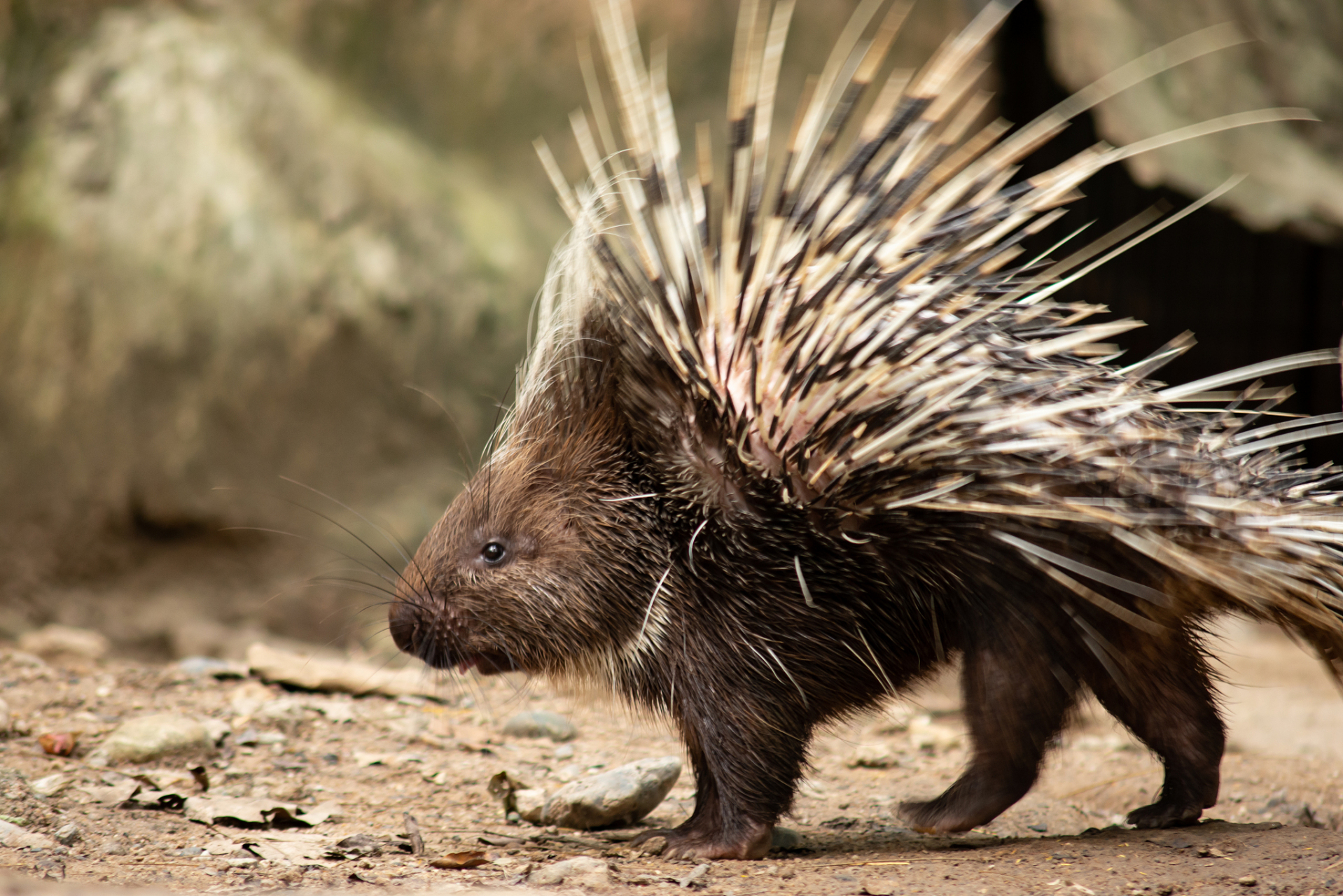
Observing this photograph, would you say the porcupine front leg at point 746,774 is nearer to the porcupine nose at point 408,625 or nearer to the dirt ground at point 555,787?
the dirt ground at point 555,787

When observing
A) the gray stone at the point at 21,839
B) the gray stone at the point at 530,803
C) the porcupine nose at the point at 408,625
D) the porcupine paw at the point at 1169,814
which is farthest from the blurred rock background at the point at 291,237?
the porcupine paw at the point at 1169,814

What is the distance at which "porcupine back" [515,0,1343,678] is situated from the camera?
2840 mm

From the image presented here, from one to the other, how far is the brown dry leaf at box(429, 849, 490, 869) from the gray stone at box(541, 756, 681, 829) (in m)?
0.60

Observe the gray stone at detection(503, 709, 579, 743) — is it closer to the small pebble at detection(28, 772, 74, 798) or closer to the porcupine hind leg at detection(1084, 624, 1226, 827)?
the small pebble at detection(28, 772, 74, 798)

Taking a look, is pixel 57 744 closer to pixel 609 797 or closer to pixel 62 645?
pixel 609 797

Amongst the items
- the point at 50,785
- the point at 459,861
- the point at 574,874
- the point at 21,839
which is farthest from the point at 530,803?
the point at 21,839

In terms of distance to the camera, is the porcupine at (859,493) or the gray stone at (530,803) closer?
the porcupine at (859,493)

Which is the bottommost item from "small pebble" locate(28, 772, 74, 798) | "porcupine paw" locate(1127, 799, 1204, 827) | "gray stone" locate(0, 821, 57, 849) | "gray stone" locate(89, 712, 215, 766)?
"porcupine paw" locate(1127, 799, 1204, 827)

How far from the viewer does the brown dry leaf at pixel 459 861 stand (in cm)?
292

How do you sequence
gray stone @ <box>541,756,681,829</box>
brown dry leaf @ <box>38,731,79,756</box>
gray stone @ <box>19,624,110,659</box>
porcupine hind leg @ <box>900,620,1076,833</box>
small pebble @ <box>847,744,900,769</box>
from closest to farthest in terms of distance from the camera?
porcupine hind leg @ <box>900,620,1076,833</box>
gray stone @ <box>541,756,681,829</box>
brown dry leaf @ <box>38,731,79,756</box>
small pebble @ <box>847,744,900,769</box>
gray stone @ <box>19,624,110,659</box>

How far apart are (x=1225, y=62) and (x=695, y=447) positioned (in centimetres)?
547

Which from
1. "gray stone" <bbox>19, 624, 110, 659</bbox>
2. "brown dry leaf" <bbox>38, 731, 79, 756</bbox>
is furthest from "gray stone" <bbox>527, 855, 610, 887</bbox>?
"gray stone" <bbox>19, 624, 110, 659</bbox>

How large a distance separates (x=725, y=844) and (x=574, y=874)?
1.71 ft

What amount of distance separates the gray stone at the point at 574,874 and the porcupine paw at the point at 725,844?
0.35 m
